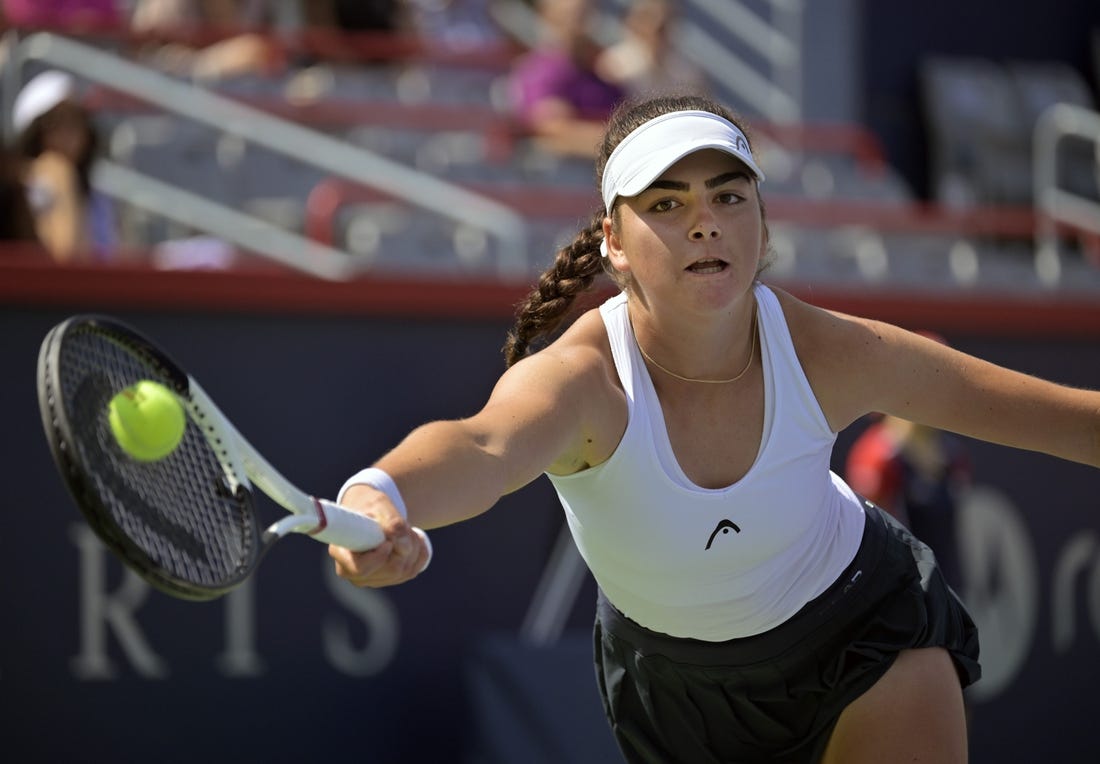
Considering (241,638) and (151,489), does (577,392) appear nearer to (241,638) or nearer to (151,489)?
(151,489)

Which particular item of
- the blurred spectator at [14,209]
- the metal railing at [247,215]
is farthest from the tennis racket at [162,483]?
the metal railing at [247,215]

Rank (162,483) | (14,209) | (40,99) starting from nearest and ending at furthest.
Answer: (162,483) < (14,209) < (40,99)

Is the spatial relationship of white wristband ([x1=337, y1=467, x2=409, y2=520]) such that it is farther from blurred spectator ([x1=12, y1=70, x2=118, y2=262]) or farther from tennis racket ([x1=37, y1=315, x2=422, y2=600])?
blurred spectator ([x1=12, y1=70, x2=118, y2=262])

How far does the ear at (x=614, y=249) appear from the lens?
10.5 ft

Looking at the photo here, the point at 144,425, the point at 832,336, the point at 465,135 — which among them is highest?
the point at 465,135

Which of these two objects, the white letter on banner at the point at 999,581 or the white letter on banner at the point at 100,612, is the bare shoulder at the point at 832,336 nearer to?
the white letter on banner at the point at 100,612

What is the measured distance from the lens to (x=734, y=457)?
3.12 metres

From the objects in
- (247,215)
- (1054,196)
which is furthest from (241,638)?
(1054,196)

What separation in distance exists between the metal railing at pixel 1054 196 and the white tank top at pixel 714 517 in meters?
6.61

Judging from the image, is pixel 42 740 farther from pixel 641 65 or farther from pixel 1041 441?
pixel 641 65

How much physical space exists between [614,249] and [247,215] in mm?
5085

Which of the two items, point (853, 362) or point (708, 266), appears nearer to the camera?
point (708, 266)

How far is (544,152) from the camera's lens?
8961 mm

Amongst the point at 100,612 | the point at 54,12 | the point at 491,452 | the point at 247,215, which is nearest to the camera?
the point at 491,452
